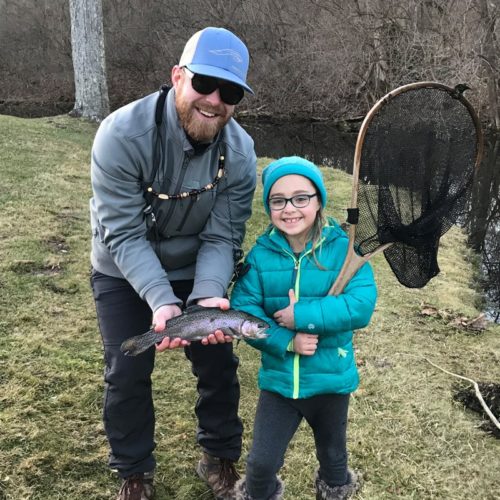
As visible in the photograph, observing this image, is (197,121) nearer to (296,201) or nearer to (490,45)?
(296,201)

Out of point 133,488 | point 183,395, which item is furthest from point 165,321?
point 183,395

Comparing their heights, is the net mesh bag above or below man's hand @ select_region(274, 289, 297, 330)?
above

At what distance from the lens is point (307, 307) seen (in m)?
2.33

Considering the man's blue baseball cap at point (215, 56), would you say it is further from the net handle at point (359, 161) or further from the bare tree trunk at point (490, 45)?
the bare tree trunk at point (490, 45)

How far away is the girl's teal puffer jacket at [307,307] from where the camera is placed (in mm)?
2346

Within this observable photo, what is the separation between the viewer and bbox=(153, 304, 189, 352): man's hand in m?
2.30

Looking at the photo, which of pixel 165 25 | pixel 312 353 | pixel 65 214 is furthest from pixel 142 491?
pixel 165 25

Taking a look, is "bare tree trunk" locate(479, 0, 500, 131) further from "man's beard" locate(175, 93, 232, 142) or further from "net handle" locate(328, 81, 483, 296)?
"man's beard" locate(175, 93, 232, 142)

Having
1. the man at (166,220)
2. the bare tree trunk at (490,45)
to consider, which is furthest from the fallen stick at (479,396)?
the bare tree trunk at (490,45)

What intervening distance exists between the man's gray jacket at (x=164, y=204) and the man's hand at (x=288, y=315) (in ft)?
1.06

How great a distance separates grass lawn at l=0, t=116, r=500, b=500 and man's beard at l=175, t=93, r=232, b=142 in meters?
1.92

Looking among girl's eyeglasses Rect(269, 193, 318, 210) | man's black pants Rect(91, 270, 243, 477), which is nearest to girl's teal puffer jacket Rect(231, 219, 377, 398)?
girl's eyeglasses Rect(269, 193, 318, 210)

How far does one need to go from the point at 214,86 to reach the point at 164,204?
58 centimetres

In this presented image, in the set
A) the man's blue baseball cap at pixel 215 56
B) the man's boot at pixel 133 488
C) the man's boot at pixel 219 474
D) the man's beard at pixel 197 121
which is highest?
the man's blue baseball cap at pixel 215 56
